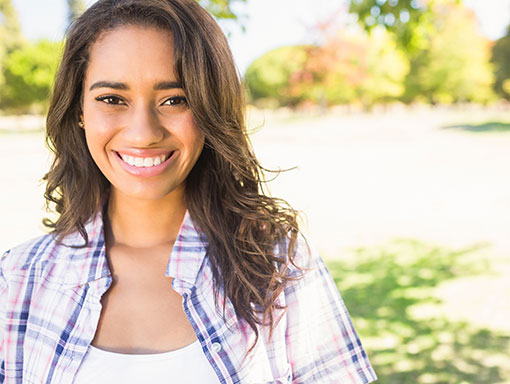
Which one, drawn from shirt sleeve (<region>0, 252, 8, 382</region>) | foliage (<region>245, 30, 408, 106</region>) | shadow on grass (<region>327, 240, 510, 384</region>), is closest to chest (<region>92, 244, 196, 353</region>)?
shirt sleeve (<region>0, 252, 8, 382</region>)

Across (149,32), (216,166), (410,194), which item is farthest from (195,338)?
(410,194)

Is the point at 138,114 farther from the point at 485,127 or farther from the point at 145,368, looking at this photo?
the point at 485,127

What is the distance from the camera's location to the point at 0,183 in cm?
1411

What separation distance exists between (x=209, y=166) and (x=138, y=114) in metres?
0.45

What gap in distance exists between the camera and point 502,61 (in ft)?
104

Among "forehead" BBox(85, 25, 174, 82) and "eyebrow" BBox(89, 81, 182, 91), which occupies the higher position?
"forehead" BBox(85, 25, 174, 82)

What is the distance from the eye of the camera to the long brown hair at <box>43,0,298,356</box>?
174 cm

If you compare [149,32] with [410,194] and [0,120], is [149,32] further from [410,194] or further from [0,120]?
[0,120]

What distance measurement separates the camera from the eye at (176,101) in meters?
1.74

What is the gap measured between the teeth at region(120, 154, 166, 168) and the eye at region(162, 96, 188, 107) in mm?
182

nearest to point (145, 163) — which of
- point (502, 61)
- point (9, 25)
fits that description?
point (502, 61)

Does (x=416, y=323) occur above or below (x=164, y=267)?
below

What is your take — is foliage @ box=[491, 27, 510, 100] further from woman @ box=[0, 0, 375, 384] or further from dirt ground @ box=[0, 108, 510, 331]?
woman @ box=[0, 0, 375, 384]

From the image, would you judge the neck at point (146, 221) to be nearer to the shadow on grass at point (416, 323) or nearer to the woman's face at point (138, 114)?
the woman's face at point (138, 114)
